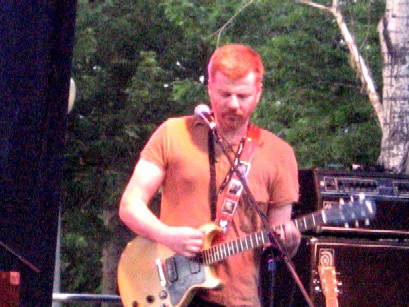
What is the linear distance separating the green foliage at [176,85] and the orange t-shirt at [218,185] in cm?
636

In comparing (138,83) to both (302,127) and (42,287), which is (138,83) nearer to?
(302,127)

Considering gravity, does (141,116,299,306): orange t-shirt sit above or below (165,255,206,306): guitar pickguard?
above

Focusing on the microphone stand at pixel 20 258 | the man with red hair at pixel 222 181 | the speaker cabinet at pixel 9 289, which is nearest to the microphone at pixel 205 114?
the man with red hair at pixel 222 181

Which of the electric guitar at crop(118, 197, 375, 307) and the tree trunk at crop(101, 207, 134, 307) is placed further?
the tree trunk at crop(101, 207, 134, 307)

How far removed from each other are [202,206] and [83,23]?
13.3m

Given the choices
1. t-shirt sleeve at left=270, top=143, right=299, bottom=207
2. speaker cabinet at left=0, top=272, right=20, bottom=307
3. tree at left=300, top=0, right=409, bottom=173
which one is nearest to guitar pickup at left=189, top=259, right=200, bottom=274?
t-shirt sleeve at left=270, top=143, right=299, bottom=207

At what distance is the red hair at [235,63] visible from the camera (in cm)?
397

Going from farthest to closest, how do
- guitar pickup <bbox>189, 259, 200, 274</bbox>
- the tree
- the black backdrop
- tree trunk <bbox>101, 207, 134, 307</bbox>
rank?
tree trunk <bbox>101, 207, 134, 307</bbox>
the tree
guitar pickup <bbox>189, 259, 200, 274</bbox>
the black backdrop

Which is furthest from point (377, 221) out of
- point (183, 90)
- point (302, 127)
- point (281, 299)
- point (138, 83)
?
point (138, 83)

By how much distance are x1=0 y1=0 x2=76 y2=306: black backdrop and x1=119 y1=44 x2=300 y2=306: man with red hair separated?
1.56 feet

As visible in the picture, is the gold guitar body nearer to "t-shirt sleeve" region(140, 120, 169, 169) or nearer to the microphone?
"t-shirt sleeve" region(140, 120, 169, 169)

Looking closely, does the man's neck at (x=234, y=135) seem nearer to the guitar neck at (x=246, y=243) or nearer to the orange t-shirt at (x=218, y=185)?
the orange t-shirt at (x=218, y=185)

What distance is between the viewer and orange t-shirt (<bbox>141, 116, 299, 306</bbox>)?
3951 millimetres

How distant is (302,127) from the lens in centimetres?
1126
